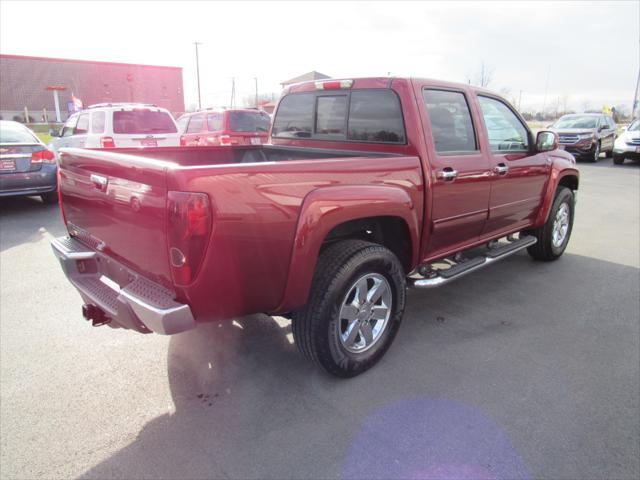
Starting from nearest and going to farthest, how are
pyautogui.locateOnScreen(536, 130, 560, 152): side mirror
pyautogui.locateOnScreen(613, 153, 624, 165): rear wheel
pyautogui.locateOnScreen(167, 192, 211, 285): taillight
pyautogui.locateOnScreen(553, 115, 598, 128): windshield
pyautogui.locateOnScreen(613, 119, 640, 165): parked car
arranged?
pyautogui.locateOnScreen(167, 192, 211, 285): taillight < pyautogui.locateOnScreen(536, 130, 560, 152): side mirror < pyautogui.locateOnScreen(613, 119, 640, 165): parked car < pyautogui.locateOnScreen(613, 153, 624, 165): rear wheel < pyautogui.locateOnScreen(553, 115, 598, 128): windshield

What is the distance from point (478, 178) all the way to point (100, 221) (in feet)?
9.49

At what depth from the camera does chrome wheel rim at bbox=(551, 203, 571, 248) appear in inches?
209

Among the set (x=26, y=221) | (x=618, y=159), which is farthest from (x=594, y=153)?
(x=26, y=221)

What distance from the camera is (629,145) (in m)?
15.2

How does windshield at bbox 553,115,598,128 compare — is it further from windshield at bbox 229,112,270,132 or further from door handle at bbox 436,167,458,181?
door handle at bbox 436,167,458,181

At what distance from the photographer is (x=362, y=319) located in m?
3.00

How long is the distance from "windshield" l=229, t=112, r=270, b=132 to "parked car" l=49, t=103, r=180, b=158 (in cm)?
183

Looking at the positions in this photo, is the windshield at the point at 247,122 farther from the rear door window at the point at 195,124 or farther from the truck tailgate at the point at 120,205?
the truck tailgate at the point at 120,205

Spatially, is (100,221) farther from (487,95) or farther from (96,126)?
(96,126)

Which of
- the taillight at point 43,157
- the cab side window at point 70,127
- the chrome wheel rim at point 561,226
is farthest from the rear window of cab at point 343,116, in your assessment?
the cab side window at point 70,127

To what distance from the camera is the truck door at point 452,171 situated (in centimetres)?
338

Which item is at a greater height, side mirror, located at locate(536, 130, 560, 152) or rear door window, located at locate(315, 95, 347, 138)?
rear door window, located at locate(315, 95, 347, 138)

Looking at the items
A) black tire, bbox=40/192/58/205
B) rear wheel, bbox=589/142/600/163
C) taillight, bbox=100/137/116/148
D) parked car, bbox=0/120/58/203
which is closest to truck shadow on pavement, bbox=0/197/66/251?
black tire, bbox=40/192/58/205

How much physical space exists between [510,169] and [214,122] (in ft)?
30.1
